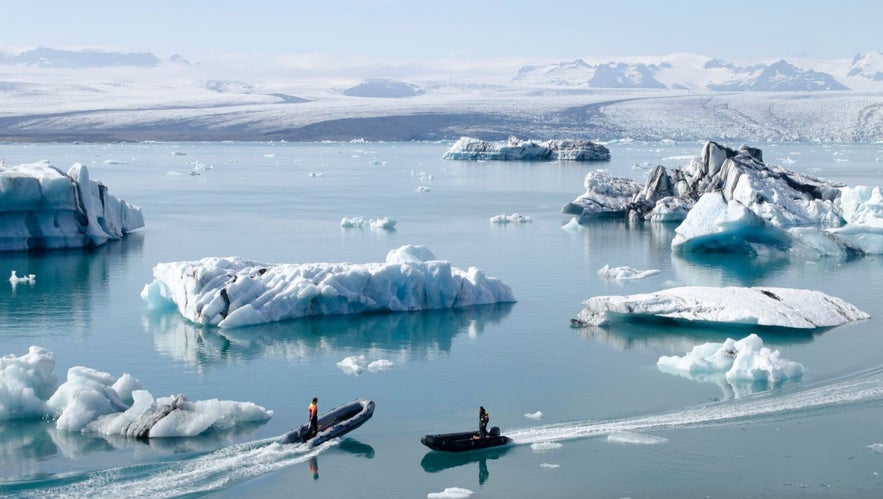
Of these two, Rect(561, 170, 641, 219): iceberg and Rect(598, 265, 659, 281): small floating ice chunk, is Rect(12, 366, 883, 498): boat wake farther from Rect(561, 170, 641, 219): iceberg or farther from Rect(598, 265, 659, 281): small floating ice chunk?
Rect(561, 170, 641, 219): iceberg

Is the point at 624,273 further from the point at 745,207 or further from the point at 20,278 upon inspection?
the point at 20,278

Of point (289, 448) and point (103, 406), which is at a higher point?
point (103, 406)

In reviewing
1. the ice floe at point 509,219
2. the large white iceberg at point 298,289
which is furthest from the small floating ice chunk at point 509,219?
the large white iceberg at point 298,289

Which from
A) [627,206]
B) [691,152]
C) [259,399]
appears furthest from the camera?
[691,152]

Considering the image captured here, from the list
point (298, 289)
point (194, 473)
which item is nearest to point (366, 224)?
point (298, 289)

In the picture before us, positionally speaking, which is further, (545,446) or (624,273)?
(624,273)

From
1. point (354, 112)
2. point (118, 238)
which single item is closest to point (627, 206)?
point (118, 238)

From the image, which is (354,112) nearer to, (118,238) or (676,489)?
(118,238)
